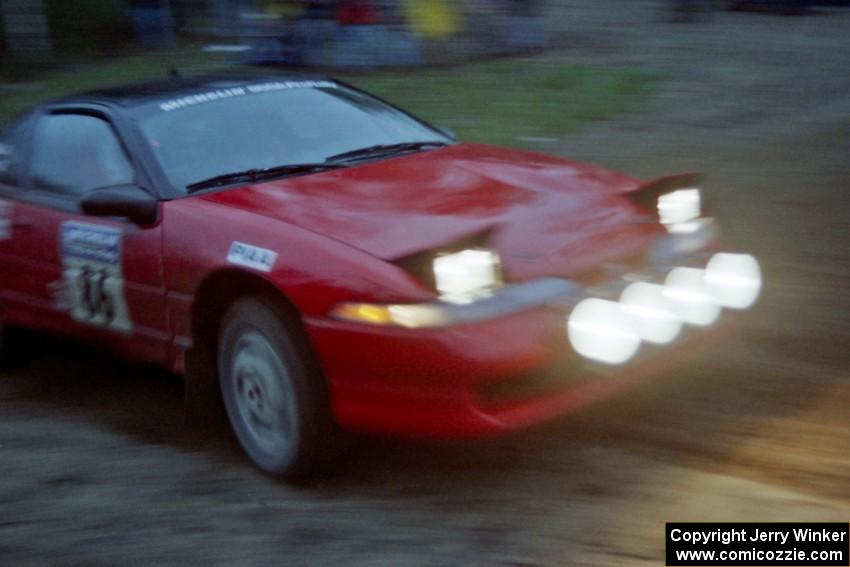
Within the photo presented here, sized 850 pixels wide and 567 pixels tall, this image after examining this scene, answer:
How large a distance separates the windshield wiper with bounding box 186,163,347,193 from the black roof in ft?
2.22

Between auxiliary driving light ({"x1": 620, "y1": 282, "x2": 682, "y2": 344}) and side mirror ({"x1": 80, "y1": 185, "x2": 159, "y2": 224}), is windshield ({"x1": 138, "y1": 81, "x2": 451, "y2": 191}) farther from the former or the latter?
auxiliary driving light ({"x1": 620, "y1": 282, "x2": 682, "y2": 344})

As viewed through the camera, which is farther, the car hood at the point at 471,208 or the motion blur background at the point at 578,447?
the car hood at the point at 471,208

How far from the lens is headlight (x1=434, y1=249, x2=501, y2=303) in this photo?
3.70 meters

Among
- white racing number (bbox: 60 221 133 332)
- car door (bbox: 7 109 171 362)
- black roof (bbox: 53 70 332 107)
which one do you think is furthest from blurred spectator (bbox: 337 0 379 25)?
white racing number (bbox: 60 221 133 332)

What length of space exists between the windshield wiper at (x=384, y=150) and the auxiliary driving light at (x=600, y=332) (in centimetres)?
155

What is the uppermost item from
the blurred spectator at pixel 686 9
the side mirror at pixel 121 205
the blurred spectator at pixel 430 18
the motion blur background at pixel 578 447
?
the blurred spectator at pixel 686 9

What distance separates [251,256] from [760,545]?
75.0 inches

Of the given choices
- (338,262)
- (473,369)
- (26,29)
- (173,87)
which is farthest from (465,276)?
(26,29)

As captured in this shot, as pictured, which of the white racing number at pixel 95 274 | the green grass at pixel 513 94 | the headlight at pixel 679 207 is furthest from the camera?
the green grass at pixel 513 94

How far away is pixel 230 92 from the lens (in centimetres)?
521

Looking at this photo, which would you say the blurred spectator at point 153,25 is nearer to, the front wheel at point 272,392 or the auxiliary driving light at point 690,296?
the front wheel at point 272,392

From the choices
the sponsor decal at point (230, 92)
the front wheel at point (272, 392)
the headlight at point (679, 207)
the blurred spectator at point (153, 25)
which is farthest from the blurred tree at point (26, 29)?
the headlight at point (679, 207)

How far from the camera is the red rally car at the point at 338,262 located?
371 cm

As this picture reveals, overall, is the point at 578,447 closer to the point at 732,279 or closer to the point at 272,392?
the point at 732,279
